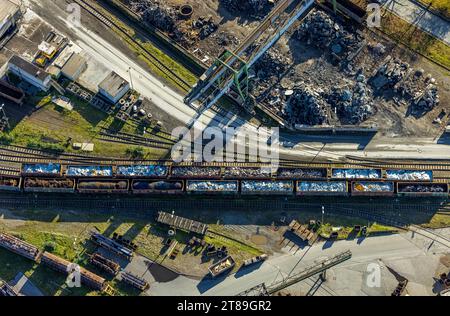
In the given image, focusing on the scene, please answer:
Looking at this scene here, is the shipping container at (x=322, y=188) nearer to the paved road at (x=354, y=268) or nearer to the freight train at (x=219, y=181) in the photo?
the freight train at (x=219, y=181)

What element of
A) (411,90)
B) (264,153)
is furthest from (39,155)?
(411,90)

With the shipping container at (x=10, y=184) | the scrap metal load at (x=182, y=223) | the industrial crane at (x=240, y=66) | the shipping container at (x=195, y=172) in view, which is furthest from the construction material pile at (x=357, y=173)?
the shipping container at (x=10, y=184)

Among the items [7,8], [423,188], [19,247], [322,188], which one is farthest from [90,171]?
[423,188]

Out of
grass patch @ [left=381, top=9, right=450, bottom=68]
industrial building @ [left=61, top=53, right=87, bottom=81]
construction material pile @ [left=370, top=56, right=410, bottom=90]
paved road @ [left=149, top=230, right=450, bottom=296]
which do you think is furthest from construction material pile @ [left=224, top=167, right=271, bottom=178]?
grass patch @ [left=381, top=9, right=450, bottom=68]

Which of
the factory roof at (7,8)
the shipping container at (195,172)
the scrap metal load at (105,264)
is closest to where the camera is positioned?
the scrap metal load at (105,264)

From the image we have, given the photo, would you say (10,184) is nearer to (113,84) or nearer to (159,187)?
(113,84)
